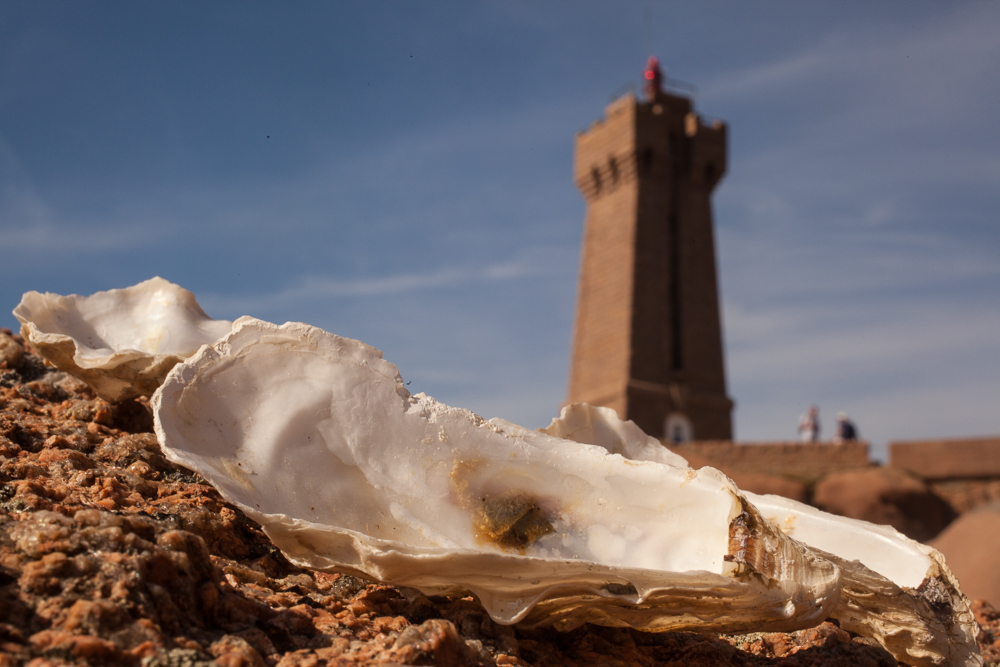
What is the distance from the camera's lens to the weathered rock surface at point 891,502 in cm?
1414

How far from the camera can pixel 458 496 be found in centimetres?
237

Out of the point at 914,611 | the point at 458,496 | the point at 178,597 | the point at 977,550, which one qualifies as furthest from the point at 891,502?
the point at 178,597

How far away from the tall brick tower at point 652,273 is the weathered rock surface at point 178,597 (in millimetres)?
17559

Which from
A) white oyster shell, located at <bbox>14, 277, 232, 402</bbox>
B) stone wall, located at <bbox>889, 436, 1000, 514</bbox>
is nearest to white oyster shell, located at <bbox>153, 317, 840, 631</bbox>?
white oyster shell, located at <bbox>14, 277, 232, 402</bbox>

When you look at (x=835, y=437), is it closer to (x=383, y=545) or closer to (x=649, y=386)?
(x=649, y=386)

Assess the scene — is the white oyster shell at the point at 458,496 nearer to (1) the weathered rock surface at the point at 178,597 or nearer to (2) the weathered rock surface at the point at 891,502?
(1) the weathered rock surface at the point at 178,597

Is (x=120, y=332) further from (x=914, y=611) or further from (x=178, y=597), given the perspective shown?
(x=914, y=611)

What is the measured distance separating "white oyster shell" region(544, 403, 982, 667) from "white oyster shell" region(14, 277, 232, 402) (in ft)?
6.35

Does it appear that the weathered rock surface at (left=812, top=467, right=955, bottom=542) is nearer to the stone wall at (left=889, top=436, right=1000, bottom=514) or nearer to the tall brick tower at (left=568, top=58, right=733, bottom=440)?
the stone wall at (left=889, top=436, right=1000, bottom=514)

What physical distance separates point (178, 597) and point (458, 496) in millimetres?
911

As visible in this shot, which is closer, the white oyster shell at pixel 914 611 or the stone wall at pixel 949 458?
the white oyster shell at pixel 914 611

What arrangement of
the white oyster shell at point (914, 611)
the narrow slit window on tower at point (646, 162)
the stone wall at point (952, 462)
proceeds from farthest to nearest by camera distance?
the narrow slit window on tower at point (646, 162), the stone wall at point (952, 462), the white oyster shell at point (914, 611)

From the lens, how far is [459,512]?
2.34 m

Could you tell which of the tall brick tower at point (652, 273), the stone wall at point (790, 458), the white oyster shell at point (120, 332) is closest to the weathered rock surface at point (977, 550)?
the stone wall at point (790, 458)
